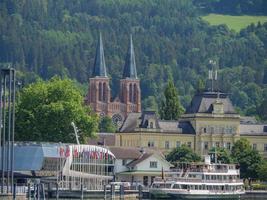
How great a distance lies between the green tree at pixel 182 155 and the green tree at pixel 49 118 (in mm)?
10679

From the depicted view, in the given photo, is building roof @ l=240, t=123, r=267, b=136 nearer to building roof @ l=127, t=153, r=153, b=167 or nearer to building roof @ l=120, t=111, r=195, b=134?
building roof @ l=120, t=111, r=195, b=134

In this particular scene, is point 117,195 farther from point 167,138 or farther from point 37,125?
point 167,138

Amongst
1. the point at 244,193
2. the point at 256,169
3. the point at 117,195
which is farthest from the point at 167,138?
the point at 117,195

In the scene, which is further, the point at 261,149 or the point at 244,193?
the point at 261,149

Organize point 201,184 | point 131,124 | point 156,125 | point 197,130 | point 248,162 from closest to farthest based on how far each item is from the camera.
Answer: point 201,184 < point 248,162 < point 156,125 < point 197,130 < point 131,124

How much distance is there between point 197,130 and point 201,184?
49.1 metres

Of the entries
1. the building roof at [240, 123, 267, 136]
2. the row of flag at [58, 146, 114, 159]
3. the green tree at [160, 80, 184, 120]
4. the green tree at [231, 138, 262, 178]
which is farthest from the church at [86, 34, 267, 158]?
the row of flag at [58, 146, 114, 159]

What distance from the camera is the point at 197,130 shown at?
173000 mm

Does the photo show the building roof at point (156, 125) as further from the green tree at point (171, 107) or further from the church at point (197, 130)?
the green tree at point (171, 107)

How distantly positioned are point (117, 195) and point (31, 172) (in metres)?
9.44

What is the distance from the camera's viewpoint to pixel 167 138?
563 ft

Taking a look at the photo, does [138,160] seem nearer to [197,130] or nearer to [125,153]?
[125,153]

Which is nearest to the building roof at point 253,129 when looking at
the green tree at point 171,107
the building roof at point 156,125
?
the building roof at point 156,125

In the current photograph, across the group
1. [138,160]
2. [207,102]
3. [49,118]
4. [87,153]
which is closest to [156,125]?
[207,102]
